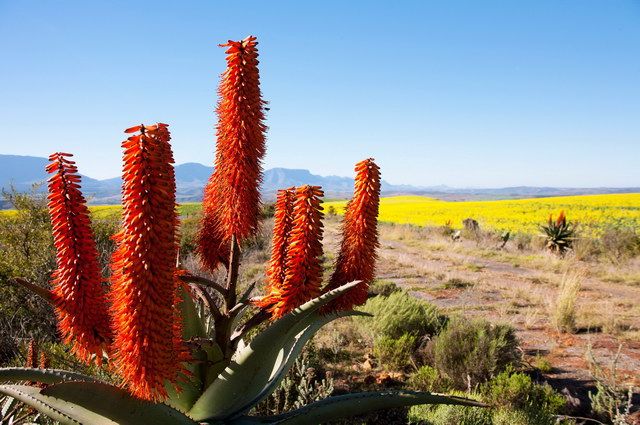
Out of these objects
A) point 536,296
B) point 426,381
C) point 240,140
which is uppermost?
point 240,140

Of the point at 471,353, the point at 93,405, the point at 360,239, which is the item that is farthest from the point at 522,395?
the point at 93,405

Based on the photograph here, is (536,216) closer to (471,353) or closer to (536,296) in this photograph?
(536,296)

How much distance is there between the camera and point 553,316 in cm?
794

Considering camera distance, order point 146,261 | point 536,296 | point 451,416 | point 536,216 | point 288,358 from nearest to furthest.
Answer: point 146,261 < point 288,358 < point 451,416 < point 536,296 < point 536,216

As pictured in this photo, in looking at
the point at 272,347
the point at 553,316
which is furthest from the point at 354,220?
the point at 553,316

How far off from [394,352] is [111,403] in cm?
485

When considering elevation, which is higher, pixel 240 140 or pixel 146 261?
pixel 240 140

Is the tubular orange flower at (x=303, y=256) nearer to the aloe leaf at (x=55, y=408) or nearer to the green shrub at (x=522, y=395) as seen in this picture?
the aloe leaf at (x=55, y=408)

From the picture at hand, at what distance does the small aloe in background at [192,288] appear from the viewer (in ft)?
4.17

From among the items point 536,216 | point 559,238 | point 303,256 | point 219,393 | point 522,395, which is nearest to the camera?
point 303,256

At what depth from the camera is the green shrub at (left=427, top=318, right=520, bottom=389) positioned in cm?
554

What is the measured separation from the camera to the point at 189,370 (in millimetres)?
1914

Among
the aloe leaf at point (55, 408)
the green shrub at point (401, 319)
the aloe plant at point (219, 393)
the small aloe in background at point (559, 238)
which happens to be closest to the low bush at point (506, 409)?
the green shrub at point (401, 319)

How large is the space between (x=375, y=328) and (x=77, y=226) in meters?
5.76
